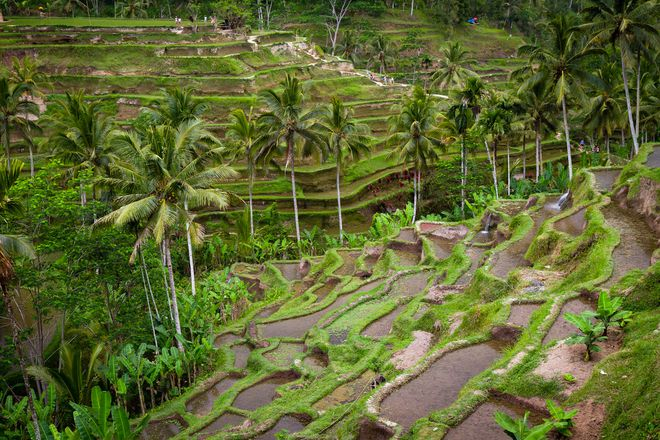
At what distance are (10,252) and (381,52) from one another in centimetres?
7525

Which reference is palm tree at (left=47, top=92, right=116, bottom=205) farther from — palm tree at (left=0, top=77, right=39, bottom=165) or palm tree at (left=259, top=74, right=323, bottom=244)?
palm tree at (left=0, top=77, right=39, bottom=165)

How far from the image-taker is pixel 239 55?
206ft

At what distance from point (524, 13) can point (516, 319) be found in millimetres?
105731

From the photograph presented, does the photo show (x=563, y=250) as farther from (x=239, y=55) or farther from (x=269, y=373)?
(x=239, y=55)

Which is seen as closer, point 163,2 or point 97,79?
point 97,79

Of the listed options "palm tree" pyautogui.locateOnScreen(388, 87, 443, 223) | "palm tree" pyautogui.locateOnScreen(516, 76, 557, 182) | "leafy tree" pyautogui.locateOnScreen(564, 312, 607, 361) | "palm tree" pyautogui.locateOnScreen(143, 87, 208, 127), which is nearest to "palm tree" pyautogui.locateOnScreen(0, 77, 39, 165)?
"palm tree" pyautogui.locateOnScreen(143, 87, 208, 127)

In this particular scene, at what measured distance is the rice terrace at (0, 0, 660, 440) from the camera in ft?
44.6

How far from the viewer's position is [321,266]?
36406 millimetres

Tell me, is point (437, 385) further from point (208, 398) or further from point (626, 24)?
point (626, 24)

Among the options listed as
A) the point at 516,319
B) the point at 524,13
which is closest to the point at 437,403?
the point at 516,319

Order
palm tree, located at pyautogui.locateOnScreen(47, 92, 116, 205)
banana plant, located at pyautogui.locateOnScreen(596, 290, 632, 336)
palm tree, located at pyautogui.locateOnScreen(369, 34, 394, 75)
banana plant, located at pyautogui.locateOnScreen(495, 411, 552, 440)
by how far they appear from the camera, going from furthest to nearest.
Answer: palm tree, located at pyautogui.locateOnScreen(369, 34, 394, 75) < palm tree, located at pyautogui.locateOnScreen(47, 92, 116, 205) < banana plant, located at pyautogui.locateOnScreen(596, 290, 632, 336) < banana plant, located at pyautogui.locateOnScreen(495, 411, 552, 440)

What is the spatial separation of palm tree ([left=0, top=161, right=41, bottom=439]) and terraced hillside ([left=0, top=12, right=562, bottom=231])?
2451cm

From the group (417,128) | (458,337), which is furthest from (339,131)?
(458,337)

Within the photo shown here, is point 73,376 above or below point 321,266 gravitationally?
above
